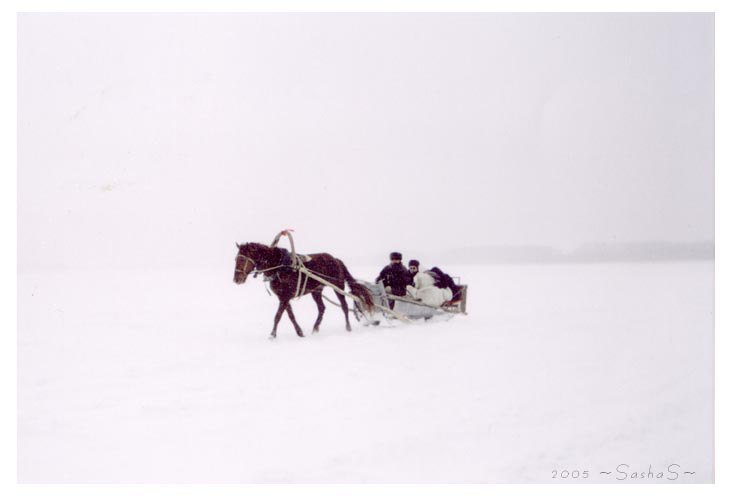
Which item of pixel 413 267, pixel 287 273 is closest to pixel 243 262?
pixel 287 273

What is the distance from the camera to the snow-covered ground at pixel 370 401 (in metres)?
4.46

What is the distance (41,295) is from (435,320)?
25.3 feet

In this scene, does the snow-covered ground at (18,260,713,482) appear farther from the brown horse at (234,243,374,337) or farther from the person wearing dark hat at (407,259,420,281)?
the person wearing dark hat at (407,259,420,281)

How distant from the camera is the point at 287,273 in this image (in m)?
8.59

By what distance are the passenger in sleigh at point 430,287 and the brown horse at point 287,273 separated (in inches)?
43.2

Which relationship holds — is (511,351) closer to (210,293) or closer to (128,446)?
(128,446)

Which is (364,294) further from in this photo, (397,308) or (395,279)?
(395,279)

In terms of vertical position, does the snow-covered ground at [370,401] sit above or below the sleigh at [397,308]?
below

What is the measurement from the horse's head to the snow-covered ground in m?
0.99

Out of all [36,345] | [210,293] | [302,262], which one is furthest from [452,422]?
[210,293]

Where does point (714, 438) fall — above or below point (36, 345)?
below

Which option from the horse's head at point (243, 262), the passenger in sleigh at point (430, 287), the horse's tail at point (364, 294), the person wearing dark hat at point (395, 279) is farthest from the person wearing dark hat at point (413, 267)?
the horse's head at point (243, 262)

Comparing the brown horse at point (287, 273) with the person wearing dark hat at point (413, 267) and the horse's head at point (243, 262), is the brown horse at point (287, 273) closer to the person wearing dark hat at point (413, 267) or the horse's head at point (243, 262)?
the horse's head at point (243, 262)
